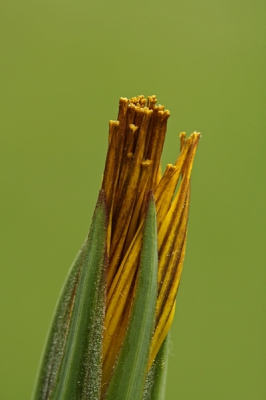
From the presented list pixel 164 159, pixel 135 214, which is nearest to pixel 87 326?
pixel 135 214

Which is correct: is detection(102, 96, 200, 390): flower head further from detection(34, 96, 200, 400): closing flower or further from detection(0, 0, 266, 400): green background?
detection(0, 0, 266, 400): green background

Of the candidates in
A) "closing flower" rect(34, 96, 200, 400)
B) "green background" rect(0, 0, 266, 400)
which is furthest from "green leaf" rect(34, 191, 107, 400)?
"green background" rect(0, 0, 266, 400)

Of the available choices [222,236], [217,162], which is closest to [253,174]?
[217,162]

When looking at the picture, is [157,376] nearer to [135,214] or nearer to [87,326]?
[87,326]

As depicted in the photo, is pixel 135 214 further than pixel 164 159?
No

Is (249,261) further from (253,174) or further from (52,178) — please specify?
(52,178)

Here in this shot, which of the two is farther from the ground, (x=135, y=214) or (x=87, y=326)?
(x=135, y=214)

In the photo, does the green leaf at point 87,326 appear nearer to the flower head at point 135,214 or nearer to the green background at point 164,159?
the flower head at point 135,214

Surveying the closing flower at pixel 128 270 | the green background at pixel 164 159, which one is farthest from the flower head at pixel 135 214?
the green background at pixel 164 159
